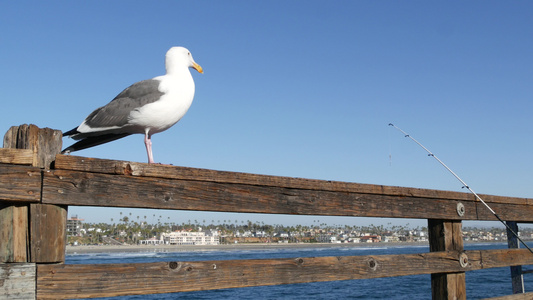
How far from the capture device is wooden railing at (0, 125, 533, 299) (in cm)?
224

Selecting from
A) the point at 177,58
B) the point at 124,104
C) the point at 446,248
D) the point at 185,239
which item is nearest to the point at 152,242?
the point at 185,239

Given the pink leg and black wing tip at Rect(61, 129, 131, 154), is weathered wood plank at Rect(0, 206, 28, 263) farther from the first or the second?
the pink leg

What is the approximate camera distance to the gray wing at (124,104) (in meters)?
3.94

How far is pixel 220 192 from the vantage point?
9.36ft

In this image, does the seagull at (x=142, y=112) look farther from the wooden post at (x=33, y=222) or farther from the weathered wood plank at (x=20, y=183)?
the weathered wood plank at (x=20, y=183)

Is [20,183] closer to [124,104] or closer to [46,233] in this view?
[46,233]

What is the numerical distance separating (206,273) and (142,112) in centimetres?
175

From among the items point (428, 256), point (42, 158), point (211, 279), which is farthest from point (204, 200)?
point (428, 256)

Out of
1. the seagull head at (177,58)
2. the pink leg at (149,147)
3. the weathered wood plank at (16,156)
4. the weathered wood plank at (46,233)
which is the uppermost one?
the seagull head at (177,58)

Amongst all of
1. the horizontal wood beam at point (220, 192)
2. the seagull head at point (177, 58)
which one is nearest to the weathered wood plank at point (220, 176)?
the horizontal wood beam at point (220, 192)

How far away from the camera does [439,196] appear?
408cm

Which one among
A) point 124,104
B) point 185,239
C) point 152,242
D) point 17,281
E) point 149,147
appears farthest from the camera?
point 152,242

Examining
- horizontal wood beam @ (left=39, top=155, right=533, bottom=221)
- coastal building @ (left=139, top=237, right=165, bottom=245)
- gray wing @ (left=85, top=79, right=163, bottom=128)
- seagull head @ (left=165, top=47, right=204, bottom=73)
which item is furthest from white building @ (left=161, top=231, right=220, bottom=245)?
horizontal wood beam @ (left=39, top=155, right=533, bottom=221)

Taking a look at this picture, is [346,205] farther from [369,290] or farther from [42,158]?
[369,290]
